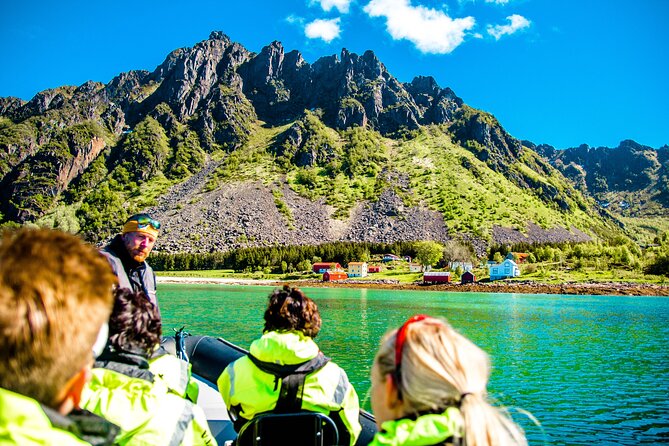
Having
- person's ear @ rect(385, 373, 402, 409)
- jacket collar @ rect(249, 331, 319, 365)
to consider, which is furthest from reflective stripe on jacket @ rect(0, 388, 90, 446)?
jacket collar @ rect(249, 331, 319, 365)

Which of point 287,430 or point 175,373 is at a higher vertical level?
point 175,373

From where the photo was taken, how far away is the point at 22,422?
1.57 meters

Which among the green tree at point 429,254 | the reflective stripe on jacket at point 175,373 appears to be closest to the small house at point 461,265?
the green tree at point 429,254

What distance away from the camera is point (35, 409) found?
1567mm

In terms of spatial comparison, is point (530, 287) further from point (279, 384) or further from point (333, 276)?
point (279, 384)

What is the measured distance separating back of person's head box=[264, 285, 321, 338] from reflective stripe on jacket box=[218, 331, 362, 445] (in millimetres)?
102

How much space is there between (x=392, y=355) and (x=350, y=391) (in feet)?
9.30

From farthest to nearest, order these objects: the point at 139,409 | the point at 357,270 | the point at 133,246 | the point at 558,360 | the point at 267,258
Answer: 1. the point at 267,258
2. the point at 357,270
3. the point at 558,360
4. the point at 133,246
5. the point at 139,409

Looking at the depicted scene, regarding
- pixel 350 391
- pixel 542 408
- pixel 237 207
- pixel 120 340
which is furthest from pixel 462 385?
pixel 237 207

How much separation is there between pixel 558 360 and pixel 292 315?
2317 centimetres

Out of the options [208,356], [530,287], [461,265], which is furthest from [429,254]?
[208,356]

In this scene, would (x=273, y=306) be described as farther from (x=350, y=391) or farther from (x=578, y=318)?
(x=578, y=318)

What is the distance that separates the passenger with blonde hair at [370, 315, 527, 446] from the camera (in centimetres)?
205

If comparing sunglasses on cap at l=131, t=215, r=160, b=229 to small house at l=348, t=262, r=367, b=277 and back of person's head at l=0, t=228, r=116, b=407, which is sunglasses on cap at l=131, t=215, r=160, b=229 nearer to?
back of person's head at l=0, t=228, r=116, b=407
